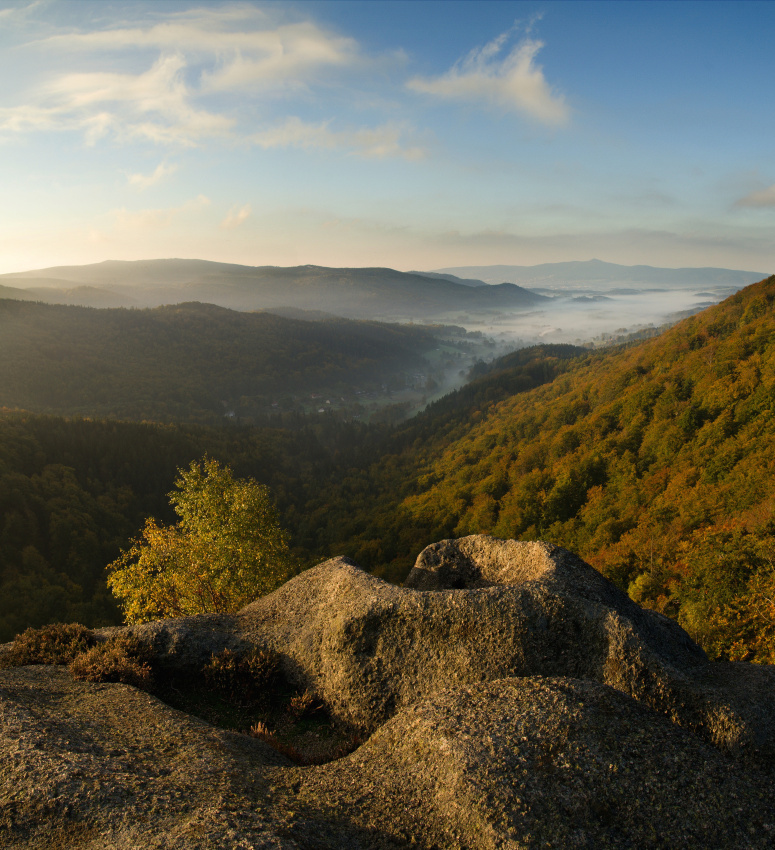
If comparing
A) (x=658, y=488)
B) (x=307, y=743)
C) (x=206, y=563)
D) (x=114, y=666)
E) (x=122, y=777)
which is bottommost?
(x=658, y=488)

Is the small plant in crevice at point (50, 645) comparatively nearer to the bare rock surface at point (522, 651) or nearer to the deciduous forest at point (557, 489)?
the bare rock surface at point (522, 651)

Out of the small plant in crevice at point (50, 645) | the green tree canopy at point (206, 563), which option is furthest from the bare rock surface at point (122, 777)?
the green tree canopy at point (206, 563)

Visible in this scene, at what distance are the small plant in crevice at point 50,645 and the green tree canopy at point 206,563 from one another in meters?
11.6

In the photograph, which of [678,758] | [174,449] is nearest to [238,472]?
[174,449]

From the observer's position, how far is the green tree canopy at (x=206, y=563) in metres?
29.5

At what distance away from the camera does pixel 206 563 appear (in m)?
29.7

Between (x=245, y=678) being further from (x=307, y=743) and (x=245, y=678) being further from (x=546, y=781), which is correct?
(x=546, y=781)

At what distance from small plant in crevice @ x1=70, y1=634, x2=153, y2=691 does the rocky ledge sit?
1.41 feet

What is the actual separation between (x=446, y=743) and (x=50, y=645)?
14.4m

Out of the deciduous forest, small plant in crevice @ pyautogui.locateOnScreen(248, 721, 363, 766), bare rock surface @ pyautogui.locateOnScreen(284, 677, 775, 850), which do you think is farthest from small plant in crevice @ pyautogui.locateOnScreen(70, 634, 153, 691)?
the deciduous forest

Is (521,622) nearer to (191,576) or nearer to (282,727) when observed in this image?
(282,727)

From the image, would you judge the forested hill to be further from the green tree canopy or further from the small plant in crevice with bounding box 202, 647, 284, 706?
the green tree canopy

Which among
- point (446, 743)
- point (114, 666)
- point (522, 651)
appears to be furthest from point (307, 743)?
point (522, 651)

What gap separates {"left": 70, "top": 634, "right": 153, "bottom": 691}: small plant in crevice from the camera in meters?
14.6
